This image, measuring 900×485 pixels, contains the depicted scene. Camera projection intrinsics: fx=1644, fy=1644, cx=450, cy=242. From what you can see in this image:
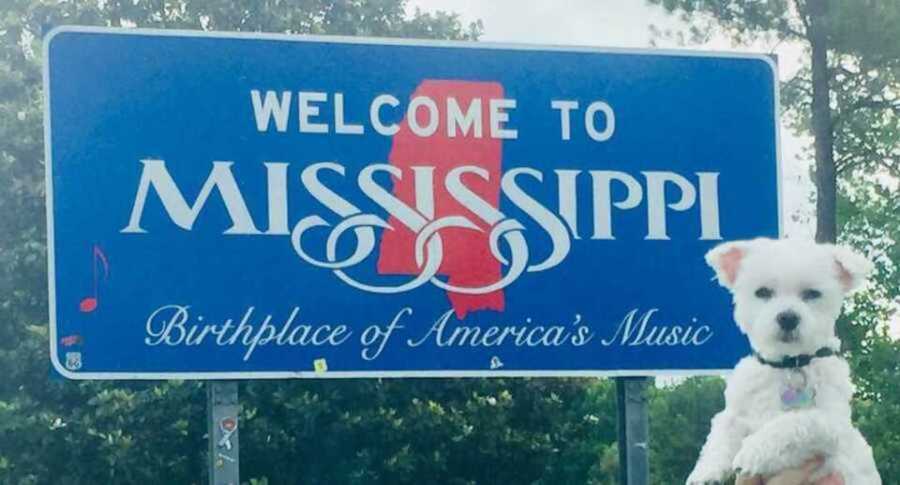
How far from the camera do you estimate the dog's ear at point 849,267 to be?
14.5 feet

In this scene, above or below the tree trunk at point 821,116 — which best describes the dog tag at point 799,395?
below

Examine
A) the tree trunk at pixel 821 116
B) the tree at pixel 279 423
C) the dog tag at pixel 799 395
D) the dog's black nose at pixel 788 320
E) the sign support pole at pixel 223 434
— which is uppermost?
the tree trunk at pixel 821 116

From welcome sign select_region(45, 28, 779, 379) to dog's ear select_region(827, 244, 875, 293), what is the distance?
3.79m

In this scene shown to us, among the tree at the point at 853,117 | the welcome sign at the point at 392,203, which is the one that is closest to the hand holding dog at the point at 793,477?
the welcome sign at the point at 392,203

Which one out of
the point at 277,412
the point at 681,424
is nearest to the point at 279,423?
the point at 277,412

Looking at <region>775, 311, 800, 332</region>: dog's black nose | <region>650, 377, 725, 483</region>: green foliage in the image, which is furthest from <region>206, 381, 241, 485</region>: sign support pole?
<region>650, 377, 725, 483</region>: green foliage

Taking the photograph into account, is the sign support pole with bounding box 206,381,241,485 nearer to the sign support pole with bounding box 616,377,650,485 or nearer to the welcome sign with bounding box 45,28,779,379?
the welcome sign with bounding box 45,28,779,379

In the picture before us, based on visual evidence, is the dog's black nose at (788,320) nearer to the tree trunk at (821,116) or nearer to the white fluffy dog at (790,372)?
the white fluffy dog at (790,372)

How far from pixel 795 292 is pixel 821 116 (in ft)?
70.4

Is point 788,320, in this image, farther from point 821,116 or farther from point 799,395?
point 821,116

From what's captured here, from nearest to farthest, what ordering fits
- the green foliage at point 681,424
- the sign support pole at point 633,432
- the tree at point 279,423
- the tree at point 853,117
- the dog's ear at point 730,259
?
the dog's ear at point 730,259
the sign support pole at point 633,432
the tree at point 279,423
the green foliage at point 681,424
the tree at point 853,117

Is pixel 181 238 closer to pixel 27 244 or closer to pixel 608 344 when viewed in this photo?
pixel 608 344

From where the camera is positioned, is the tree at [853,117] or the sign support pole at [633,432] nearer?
the sign support pole at [633,432]

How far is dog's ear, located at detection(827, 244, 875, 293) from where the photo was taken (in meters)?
4.41
